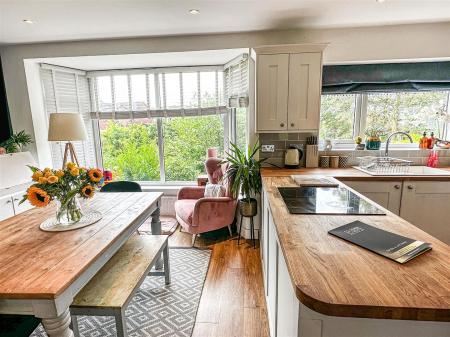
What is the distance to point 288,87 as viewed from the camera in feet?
8.50

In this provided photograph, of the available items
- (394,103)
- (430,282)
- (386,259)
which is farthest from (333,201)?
(394,103)

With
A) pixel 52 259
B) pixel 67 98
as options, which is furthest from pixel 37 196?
pixel 67 98

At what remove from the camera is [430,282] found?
76 cm

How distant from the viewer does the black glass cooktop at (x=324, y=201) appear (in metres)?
1.40

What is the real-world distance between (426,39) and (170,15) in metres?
2.65

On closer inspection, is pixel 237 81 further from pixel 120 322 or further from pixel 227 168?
pixel 120 322

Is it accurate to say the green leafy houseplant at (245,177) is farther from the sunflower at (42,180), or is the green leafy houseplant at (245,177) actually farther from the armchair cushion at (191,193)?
the sunflower at (42,180)

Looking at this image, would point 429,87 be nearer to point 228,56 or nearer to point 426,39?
point 426,39

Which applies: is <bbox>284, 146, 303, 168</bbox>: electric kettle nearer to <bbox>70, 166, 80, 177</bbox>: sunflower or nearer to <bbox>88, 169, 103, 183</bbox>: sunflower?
<bbox>88, 169, 103, 183</bbox>: sunflower

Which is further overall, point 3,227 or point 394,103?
point 394,103

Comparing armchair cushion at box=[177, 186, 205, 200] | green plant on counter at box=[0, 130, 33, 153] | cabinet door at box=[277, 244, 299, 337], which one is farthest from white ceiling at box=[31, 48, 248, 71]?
cabinet door at box=[277, 244, 299, 337]

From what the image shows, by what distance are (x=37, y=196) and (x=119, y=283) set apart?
0.71m

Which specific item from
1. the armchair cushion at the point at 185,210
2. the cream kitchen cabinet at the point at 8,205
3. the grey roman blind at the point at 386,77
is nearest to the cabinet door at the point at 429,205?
the grey roman blind at the point at 386,77

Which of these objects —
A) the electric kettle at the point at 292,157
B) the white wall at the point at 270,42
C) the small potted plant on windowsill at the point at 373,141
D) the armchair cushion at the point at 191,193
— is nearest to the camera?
the white wall at the point at 270,42
